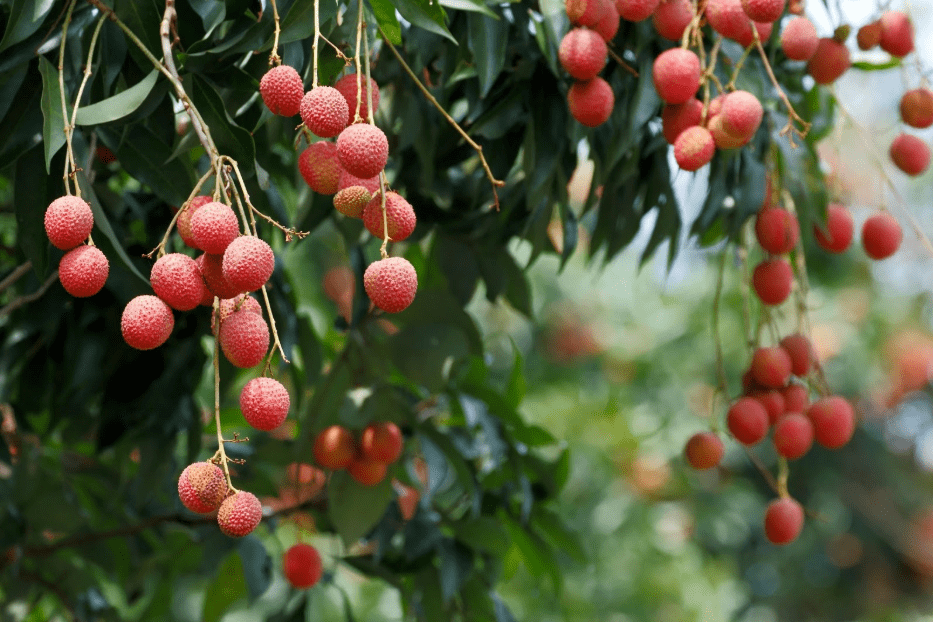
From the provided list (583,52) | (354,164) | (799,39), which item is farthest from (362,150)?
(799,39)

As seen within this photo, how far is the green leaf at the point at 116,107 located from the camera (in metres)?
0.53

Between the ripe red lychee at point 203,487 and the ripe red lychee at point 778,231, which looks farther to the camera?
the ripe red lychee at point 778,231

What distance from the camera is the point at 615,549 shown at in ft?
8.48

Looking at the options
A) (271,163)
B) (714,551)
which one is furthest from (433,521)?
(714,551)

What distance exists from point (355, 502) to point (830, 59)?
1.94 ft

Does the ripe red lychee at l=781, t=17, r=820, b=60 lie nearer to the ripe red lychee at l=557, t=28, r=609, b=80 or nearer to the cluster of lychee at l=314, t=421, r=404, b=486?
the ripe red lychee at l=557, t=28, r=609, b=80

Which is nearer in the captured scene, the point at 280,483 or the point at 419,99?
the point at 419,99

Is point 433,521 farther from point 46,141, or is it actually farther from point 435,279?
point 46,141

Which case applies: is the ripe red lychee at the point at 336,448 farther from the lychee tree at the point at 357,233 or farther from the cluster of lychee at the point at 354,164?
the cluster of lychee at the point at 354,164

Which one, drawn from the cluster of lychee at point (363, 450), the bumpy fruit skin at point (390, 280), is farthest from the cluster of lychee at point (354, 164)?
the cluster of lychee at point (363, 450)

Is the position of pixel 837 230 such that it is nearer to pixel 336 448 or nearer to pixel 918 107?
pixel 918 107

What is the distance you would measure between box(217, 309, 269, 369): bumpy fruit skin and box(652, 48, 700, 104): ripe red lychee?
357 mm

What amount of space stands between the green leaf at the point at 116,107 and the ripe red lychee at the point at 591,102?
287 millimetres

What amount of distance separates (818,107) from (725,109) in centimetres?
37
